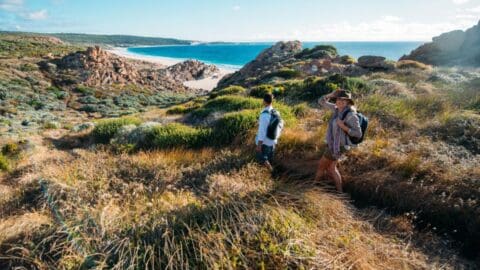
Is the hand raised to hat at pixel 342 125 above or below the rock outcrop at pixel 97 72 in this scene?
above

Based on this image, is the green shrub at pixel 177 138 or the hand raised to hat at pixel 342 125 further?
the green shrub at pixel 177 138

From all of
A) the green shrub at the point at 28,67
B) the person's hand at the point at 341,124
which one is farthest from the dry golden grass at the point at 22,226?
the green shrub at the point at 28,67

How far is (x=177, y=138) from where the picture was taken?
30.8 ft

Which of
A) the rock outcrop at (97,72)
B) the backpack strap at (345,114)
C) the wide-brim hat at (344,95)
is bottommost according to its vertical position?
the rock outcrop at (97,72)

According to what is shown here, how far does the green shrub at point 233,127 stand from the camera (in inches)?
356

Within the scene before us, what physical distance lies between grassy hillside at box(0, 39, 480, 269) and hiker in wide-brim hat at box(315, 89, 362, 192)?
0.31m

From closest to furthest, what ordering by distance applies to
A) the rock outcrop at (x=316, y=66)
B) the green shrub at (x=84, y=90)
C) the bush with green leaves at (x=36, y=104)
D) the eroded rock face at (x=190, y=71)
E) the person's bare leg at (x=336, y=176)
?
the person's bare leg at (x=336, y=176) < the rock outcrop at (x=316, y=66) < the bush with green leaves at (x=36, y=104) < the green shrub at (x=84, y=90) < the eroded rock face at (x=190, y=71)

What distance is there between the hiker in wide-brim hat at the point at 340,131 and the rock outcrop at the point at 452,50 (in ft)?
73.3

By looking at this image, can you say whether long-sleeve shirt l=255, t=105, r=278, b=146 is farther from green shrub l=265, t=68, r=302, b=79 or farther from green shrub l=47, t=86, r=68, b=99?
green shrub l=47, t=86, r=68, b=99

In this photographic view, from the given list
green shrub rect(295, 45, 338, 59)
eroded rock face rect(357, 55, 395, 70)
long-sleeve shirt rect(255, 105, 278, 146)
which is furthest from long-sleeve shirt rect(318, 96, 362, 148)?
→ green shrub rect(295, 45, 338, 59)

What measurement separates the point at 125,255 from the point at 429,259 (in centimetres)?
384

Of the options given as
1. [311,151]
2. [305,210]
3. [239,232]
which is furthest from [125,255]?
[311,151]

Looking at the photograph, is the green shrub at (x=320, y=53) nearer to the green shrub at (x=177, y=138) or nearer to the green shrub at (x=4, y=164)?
the green shrub at (x=177, y=138)

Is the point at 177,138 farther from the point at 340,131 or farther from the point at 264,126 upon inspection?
the point at 340,131
